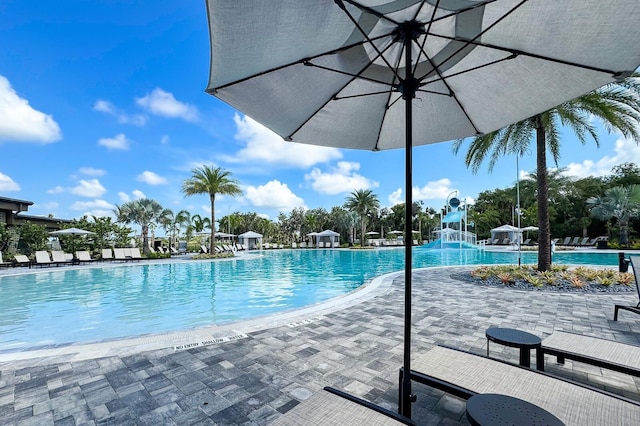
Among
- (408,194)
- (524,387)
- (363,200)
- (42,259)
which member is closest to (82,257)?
(42,259)

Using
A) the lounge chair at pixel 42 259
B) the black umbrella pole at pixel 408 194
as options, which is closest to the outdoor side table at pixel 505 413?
the black umbrella pole at pixel 408 194

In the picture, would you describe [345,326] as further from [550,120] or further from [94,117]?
[94,117]

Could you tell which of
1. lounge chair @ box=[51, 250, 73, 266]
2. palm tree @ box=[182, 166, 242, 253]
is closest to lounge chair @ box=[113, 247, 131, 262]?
lounge chair @ box=[51, 250, 73, 266]

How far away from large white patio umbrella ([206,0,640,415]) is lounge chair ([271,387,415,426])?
1.12 ft

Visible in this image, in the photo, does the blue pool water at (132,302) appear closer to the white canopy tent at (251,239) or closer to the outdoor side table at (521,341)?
the outdoor side table at (521,341)

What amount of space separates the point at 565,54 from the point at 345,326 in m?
3.76

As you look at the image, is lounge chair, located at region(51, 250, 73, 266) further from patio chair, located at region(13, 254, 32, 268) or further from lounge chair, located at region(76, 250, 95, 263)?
patio chair, located at region(13, 254, 32, 268)

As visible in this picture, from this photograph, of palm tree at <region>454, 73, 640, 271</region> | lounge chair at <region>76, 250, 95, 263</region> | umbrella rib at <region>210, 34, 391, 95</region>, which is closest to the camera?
umbrella rib at <region>210, 34, 391, 95</region>

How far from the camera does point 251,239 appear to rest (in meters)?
40.3

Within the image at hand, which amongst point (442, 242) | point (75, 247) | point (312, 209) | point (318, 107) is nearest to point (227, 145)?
point (312, 209)

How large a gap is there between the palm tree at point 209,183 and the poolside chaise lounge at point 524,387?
21.1 meters

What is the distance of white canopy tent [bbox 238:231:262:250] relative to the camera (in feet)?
121

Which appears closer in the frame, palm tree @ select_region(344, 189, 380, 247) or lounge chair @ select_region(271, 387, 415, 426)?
lounge chair @ select_region(271, 387, 415, 426)

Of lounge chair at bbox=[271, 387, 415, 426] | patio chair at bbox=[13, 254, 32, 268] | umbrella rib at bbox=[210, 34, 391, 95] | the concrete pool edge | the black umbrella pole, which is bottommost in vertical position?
patio chair at bbox=[13, 254, 32, 268]
